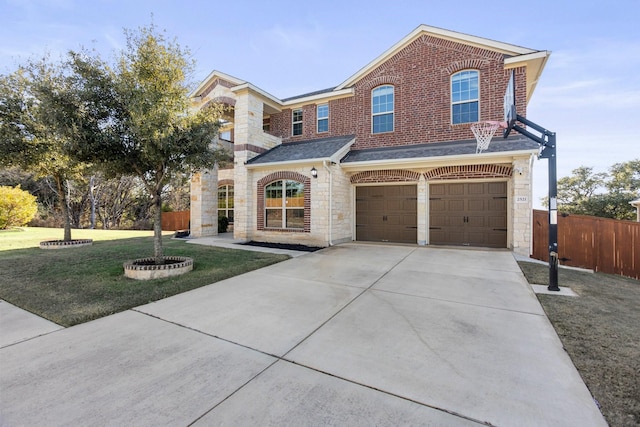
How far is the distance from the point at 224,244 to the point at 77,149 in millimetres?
6156

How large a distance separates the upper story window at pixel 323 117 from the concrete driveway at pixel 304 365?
1027 centimetres

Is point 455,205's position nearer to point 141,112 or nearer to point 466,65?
point 466,65

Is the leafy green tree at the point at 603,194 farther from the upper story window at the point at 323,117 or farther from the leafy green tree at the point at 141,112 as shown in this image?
the leafy green tree at the point at 141,112

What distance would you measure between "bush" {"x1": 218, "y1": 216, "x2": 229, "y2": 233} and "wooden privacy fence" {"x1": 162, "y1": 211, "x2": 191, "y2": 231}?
642 cm

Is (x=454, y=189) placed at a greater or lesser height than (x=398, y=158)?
lesser

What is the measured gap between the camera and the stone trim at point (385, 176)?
36.5ft

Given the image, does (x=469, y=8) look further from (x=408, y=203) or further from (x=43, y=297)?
(x=43, y=297)

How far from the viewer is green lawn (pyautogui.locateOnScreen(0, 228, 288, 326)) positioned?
4.44 metres

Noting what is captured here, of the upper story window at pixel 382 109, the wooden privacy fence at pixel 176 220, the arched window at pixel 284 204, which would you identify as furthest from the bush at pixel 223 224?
the upper story window at pixel 382 109

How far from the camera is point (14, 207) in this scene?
17.2m

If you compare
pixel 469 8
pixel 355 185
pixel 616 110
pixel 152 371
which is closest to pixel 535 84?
pixel 469 8

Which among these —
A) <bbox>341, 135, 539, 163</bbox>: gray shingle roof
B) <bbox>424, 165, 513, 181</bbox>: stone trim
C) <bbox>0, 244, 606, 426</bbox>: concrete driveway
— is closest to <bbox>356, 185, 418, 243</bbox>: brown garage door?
<bbox>424, 165, 513, 181</bbox>: stone trim

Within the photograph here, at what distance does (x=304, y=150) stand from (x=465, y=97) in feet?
22.3

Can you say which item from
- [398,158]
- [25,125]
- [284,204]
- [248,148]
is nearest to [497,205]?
[398,158]
